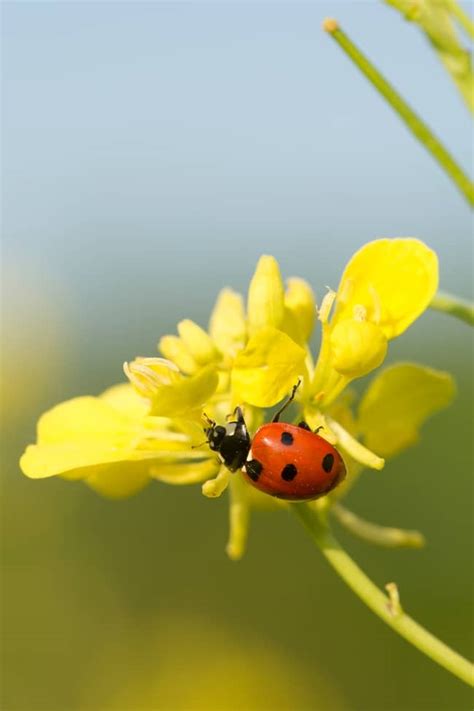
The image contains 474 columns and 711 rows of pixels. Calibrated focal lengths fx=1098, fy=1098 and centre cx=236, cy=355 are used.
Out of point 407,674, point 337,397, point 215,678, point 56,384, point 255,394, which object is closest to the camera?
point 255,394

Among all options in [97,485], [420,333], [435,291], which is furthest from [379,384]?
[420,333]

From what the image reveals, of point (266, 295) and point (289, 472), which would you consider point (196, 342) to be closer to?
point (266, 295)

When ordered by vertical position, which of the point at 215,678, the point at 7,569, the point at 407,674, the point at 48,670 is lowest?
the point at 407,674

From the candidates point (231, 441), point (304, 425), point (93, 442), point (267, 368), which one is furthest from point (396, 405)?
point (93, 442)

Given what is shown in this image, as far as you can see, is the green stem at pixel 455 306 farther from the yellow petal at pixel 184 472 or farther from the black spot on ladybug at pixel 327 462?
the yellow petal at pixel 184 472

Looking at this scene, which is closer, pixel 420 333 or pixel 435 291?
pixel 435 291

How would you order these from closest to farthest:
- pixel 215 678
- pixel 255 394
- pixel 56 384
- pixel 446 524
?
pixel 255 394 < pixel 215 678 < pixel 446 524 < pixel 56 384

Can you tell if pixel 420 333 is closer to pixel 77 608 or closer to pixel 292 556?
pixel 292 556

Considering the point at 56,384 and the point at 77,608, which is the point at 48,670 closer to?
the point at 77,608

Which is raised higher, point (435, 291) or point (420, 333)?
point (435, 291)
